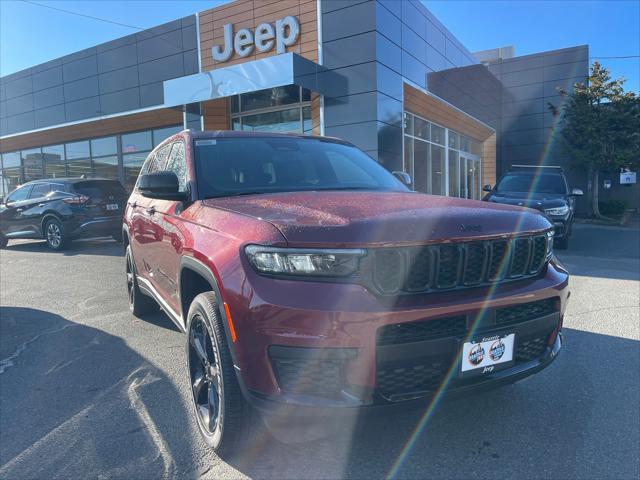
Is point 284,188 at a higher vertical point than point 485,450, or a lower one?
higher

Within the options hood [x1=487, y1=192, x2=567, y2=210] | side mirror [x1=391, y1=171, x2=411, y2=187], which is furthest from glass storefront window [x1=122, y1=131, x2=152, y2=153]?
side mirror [x1=391, y1=171, x2=411, y2=187]

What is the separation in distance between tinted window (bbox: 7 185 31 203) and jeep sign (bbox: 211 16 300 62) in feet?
22.6

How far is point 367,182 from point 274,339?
6.25 feet

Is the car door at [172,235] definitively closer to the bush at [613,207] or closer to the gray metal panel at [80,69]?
the gray metal panel at [80,69]

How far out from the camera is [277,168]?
133 inches

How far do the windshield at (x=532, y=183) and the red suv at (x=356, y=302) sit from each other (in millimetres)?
8649

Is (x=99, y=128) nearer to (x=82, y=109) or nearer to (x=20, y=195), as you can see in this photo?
(x=82, y=109)

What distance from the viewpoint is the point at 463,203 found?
2660 mm

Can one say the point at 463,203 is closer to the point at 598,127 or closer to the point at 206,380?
the point at 206,380

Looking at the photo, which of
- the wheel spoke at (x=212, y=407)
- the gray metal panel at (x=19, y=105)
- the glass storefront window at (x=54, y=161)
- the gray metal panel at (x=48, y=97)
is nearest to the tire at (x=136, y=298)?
the wheel spoke at (x=212, y=407)

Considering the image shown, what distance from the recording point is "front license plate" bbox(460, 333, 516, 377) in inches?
83.8

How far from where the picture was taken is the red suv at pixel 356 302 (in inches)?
76.2

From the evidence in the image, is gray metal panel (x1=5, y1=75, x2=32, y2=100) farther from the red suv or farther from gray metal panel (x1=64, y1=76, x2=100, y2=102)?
the red suv

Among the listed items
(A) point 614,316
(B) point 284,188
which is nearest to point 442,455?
(B) point 284,188
